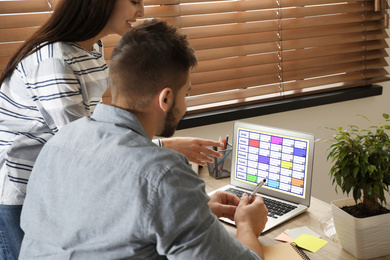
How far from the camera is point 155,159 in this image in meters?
0.94

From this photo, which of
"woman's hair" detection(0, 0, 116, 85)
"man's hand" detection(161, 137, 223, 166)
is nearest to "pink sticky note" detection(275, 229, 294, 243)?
"man's hand" detection(161, 137, 223, 166)

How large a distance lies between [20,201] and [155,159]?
2.49 ft

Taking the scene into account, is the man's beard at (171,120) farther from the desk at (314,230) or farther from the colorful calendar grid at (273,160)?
the colorful calendar grid at (273,160)

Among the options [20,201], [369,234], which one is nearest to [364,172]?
[369,234]

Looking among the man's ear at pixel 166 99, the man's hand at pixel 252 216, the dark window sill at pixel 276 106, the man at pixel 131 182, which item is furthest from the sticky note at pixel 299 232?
the dark window sill at pixel 276 106

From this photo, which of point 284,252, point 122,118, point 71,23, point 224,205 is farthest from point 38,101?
point 284,252

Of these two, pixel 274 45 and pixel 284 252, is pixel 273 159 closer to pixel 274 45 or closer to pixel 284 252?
pixel 284 252

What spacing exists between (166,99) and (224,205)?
1.68ft

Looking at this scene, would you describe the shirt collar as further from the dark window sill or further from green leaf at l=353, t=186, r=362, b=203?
the dark window sill

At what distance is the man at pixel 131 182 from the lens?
916mm

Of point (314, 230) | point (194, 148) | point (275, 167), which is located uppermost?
point (194, 148)

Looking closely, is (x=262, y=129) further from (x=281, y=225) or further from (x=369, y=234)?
(x=369, y=234)

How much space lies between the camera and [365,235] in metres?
1.45

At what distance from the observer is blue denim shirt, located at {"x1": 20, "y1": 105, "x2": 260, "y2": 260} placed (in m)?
0.91
